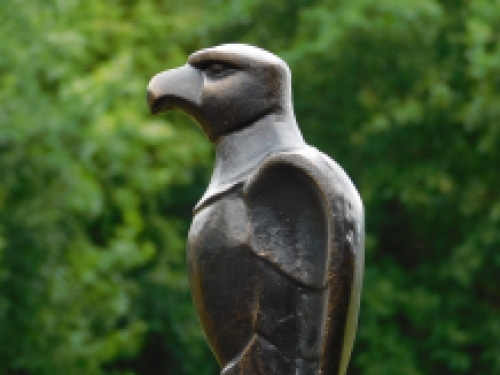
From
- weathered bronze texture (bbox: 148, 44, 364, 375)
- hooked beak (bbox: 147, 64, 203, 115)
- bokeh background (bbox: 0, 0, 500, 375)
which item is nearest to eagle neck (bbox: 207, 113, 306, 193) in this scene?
weathered bronze texture (bbox: 148, 44, 364, 375)

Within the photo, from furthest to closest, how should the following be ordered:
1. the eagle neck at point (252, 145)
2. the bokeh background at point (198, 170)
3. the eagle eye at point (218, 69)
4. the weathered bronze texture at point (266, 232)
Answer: the bokeh background at point (198, 170) → the eagle eye at point (218, 69) → the eagle neck at point (252, 145) → the weathered bronze texture at point (266, 232)

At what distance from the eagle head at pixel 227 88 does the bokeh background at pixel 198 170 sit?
7.08 meters

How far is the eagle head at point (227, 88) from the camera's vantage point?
3.86 meters

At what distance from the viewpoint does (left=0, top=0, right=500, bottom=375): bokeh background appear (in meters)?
11.5

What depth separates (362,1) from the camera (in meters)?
13.6

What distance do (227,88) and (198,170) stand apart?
11.9 meters

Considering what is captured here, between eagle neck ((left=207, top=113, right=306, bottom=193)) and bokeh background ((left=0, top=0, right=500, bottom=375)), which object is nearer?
eagle neck ((left=207, top=113, right=306, bottom=193))

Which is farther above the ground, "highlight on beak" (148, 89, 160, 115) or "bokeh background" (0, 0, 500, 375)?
"highlight on beak" (148, 89, 160, 115)

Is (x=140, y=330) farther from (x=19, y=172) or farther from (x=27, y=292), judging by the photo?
(x=19, y=172)

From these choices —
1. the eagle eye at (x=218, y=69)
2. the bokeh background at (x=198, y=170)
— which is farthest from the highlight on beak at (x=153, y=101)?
the bokeh background at (x=198, y=170)

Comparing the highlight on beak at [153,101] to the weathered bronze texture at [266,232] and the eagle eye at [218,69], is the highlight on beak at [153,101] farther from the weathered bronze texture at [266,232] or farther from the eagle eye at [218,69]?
the eagle eye at [218,69]

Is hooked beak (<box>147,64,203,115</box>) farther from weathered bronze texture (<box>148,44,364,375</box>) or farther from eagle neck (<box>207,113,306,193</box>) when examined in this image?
eagle neck (<box>207,113,306,193</box>)

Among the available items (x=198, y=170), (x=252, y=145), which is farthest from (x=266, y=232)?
(x=198, y=170)

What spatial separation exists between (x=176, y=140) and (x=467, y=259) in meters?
4.67
